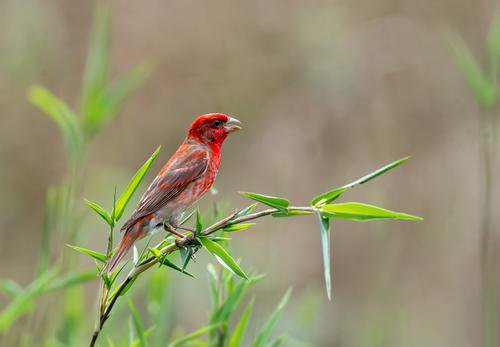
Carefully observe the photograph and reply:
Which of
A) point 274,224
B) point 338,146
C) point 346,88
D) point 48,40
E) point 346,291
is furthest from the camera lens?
point 346,291

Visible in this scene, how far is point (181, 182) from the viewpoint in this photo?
3.21m

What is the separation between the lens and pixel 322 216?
2.06m

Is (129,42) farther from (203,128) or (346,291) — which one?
(203,128)

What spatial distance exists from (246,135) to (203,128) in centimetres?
369

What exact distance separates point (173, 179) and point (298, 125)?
219 centimetres

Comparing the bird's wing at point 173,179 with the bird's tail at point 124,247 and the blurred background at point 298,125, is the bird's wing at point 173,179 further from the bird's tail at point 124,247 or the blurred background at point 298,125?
the blurred background at point 298,125

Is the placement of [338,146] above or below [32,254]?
above

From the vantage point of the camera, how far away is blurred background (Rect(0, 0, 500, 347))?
592 cm

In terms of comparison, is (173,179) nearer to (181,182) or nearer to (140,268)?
(181,182)

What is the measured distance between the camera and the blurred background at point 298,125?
5922mm

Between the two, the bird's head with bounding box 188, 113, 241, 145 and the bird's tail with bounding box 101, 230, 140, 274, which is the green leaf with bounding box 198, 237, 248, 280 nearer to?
the bird's tail with bounding box 101, 230, 140, 274

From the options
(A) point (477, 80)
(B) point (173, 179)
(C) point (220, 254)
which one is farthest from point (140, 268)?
(A) point (477, 80)

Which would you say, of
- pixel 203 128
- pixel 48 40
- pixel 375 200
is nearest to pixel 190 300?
pixel 375 200

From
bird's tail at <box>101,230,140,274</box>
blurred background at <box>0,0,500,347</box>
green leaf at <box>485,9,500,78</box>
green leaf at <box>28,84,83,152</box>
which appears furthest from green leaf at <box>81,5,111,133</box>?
blurred background at <box>0,0,500,347</box>
